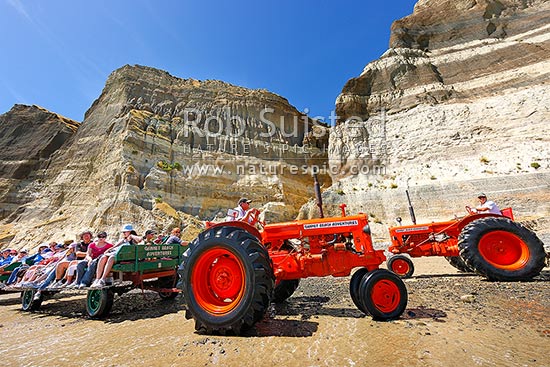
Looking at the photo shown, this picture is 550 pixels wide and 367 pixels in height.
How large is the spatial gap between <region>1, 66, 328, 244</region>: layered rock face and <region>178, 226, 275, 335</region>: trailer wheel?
58.7 feet

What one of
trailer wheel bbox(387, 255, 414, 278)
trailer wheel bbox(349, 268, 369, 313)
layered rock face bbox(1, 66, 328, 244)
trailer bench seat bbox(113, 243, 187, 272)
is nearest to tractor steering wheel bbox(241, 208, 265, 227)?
trailer wheel bbox(349, 268, 369, 313)

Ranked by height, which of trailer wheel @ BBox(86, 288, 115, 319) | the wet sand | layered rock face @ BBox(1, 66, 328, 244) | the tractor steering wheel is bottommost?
the wet sand

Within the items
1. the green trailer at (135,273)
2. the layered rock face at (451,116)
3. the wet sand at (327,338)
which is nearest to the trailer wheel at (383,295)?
the wet sand at (327,338)

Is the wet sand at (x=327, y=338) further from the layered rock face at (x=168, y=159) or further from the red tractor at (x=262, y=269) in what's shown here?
the layered rock face at (x=168, y=159)

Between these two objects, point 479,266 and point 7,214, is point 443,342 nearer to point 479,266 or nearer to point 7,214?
point 479,266

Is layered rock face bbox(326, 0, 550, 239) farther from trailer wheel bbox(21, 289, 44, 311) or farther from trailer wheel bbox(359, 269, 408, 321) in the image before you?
trailer wheel bbox(21, 289, 44, 311)

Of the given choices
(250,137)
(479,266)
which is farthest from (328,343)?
(250,137)

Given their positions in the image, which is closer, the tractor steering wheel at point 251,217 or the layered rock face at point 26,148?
the tractor steering wheel at point 251,217

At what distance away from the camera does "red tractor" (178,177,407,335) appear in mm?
3305

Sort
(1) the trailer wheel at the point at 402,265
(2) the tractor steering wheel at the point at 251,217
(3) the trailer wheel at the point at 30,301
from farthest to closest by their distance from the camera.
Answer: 1. (1) the trailer wheel at the point at 402,265
2. (3) the trailer wheel at the point at 30,301
3. (2) the tractor steering wheel at the point at 251,217

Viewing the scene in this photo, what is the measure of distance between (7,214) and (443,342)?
115ft

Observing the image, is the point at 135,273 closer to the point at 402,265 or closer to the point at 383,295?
the point at 383,295

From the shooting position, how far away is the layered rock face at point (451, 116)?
18250 mm

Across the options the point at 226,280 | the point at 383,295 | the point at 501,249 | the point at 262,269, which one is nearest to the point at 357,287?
the point at 383,295
